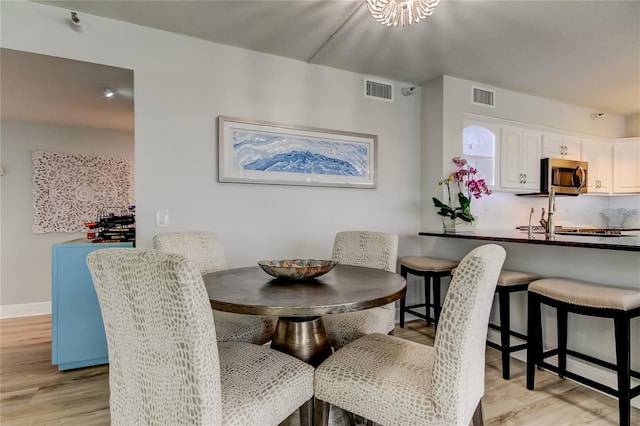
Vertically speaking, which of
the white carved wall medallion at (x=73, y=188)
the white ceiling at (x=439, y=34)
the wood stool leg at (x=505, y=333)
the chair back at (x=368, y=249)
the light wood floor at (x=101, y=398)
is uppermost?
the white ceiling at (x=439, y=34)

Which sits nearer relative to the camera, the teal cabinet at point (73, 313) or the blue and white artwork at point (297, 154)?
the teal cabinet at point (73, 313)

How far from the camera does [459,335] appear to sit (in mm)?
1101

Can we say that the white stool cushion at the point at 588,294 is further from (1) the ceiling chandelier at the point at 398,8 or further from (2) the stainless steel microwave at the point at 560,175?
(2) the stainless steel microwave at the point at 560,175

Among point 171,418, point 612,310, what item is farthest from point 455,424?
point 612,310

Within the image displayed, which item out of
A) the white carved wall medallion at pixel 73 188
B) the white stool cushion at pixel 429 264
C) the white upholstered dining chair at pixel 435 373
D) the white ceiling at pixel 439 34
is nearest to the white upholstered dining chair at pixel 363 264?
the white upholstered dining chair at pixel 435 373

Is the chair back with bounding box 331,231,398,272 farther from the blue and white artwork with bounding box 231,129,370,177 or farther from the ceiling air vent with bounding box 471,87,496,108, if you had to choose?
the ceiling air vent with bounding box 471,87,496,108

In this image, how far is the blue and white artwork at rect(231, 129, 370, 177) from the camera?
289 centimetres

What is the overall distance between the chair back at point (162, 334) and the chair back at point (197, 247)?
39.6 inches

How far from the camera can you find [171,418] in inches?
39.4

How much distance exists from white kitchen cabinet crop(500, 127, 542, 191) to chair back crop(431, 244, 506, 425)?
10.7 feet

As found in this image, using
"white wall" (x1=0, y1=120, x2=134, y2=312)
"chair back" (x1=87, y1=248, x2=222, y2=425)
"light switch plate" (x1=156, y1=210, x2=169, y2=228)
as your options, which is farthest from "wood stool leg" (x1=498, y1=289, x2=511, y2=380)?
"white wall" (x1=0, y1=120, x2=134, y2=312)

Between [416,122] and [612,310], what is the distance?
2.51 meters

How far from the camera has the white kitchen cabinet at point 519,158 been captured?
3.94 m

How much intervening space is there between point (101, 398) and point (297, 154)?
88.6 inches
